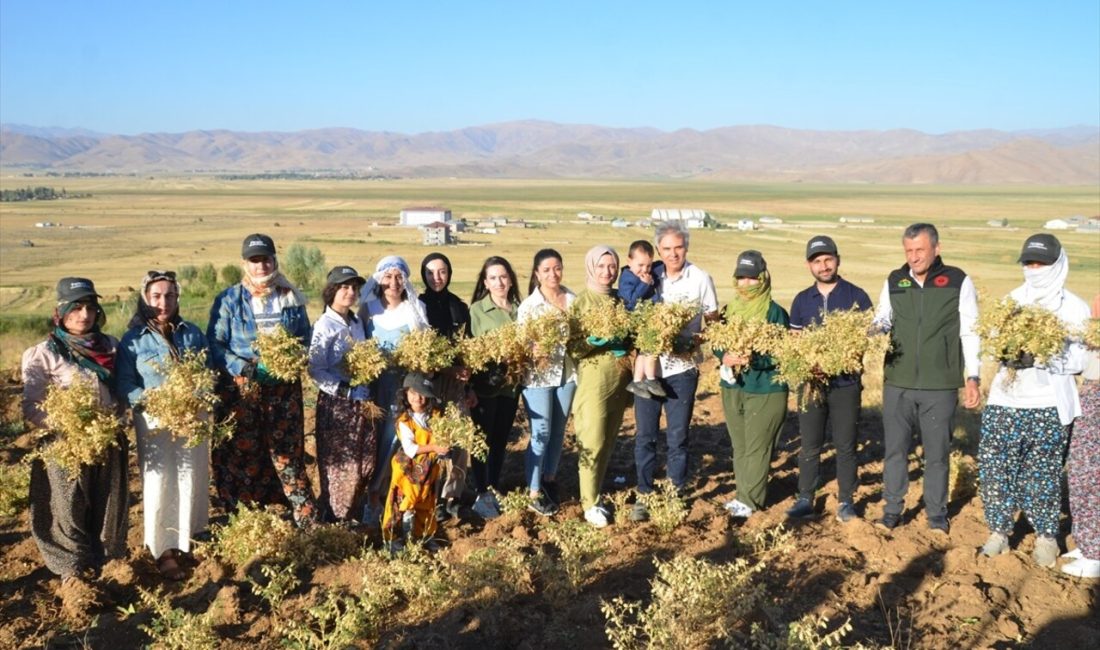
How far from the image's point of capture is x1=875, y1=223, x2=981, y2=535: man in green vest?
515cm

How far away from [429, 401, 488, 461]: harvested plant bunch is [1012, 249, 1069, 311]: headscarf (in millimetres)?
3214

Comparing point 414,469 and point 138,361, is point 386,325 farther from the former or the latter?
point 138,361

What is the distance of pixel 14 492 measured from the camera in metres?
5.96

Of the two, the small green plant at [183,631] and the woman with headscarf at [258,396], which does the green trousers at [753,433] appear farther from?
the small green plant at [183,631]

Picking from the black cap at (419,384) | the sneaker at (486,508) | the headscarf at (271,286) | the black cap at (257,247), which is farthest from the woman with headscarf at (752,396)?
the black cap at (257,247)

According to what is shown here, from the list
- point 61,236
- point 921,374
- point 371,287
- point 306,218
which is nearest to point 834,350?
point 921,374

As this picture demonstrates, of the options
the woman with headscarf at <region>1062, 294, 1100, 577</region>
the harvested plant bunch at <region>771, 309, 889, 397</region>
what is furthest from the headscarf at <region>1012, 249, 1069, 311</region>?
the harvested plant bunch at <region>771, 309, 889, 397</region>

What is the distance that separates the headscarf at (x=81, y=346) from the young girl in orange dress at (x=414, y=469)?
164 cm

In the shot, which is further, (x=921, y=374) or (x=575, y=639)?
(x=921, y=374)

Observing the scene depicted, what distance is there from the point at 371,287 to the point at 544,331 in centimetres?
116

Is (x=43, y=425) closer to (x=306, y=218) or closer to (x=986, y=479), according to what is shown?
(x=986, y=479)

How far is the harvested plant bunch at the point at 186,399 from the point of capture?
178 inches

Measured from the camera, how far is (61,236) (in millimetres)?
65062

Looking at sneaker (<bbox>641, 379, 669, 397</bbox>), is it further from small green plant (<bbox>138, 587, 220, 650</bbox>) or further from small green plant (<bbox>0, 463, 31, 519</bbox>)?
small green plant (<bbox>0, 463, 31, 519</bbox>)
